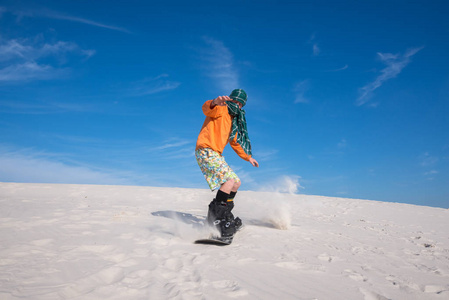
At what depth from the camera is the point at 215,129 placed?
410cm

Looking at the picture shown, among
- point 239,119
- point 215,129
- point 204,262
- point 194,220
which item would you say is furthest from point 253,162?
point 204,262

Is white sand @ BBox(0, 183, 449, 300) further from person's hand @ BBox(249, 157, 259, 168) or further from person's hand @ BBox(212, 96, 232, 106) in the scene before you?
person's hand @ BBox(212, 96, 232, 106)

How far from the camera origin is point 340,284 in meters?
2.37

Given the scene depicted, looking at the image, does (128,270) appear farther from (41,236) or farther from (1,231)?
(1,231)

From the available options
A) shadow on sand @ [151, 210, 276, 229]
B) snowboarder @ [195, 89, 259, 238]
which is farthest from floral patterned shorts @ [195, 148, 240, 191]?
shadow on sand @ [151, 210, 276, 229]

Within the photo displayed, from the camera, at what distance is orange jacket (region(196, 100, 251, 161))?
3996 millimetres

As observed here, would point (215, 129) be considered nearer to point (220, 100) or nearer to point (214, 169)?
point (220, 100)

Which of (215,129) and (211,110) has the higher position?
(211,110)

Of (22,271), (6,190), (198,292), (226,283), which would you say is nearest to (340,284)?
(226,283)

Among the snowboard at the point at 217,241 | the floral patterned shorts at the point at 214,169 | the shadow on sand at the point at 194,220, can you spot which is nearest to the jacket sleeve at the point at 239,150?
the floral patterned shorts at the point at 214,169

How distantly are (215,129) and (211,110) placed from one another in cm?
31

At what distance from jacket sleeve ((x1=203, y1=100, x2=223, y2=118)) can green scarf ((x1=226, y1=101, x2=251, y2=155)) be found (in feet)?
0.77

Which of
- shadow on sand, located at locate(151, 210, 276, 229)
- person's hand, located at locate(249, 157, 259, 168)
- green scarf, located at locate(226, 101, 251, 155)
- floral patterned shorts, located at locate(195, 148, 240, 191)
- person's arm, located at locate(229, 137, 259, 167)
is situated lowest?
shadow on sand, located at locate(151, 210, 276, 229)

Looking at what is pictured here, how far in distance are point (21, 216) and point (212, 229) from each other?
365 cm
